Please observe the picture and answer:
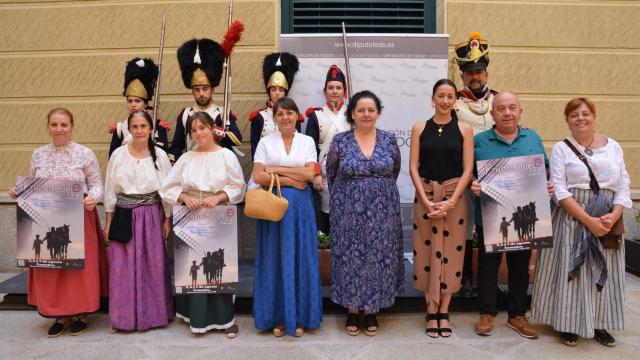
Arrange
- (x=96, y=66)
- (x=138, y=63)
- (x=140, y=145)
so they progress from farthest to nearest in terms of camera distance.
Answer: (x=96, y=66) < (x=138, y=63) < (x=140, y=145)

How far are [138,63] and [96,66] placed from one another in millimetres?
1238

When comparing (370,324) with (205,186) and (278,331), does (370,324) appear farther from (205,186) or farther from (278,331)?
(205,186)

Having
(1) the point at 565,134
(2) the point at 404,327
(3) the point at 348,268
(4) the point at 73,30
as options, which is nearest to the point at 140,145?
(3) the point at 348,268

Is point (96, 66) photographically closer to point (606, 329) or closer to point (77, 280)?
point (77, 280)

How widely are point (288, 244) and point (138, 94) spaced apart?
2226 millimetres

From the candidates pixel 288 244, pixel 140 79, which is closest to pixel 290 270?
pixel 288 244

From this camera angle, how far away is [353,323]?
10.9ft

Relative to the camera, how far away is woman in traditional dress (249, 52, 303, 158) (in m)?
4.29

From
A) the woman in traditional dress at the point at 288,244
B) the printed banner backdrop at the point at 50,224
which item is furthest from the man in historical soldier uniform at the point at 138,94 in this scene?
the woman in traditional dress at the point at 288,244

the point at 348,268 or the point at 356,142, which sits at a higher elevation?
the point at 356,142

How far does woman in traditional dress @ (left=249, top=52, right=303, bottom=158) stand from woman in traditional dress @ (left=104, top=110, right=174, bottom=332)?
1131 mm

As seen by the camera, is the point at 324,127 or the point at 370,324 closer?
the point at 370,324

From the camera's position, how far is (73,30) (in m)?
5.35

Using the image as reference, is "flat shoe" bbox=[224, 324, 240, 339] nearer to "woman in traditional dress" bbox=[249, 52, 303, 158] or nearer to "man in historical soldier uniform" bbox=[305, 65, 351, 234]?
"man in historical soldier uniform" bbox=[305, 65, 351, 234]
